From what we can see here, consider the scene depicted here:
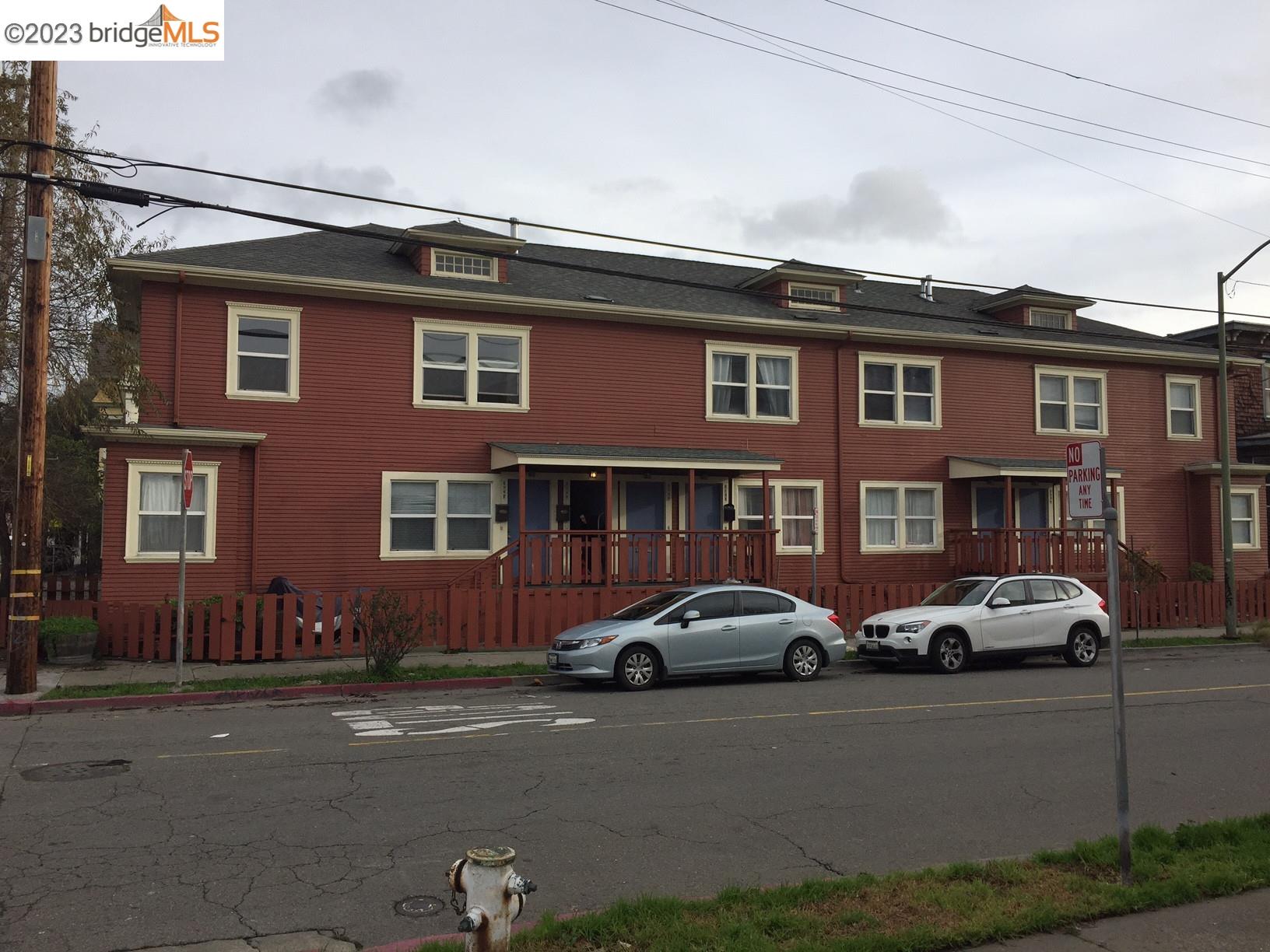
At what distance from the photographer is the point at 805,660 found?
1530 cm

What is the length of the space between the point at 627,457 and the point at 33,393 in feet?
33.9

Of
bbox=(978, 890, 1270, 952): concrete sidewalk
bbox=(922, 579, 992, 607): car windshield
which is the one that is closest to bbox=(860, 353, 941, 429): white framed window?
bbox=(922, 579, 992, 607): car windshield

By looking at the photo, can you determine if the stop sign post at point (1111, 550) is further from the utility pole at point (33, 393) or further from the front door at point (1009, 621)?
the utility pole at point (33, 393)

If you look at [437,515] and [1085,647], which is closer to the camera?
[1085,647]

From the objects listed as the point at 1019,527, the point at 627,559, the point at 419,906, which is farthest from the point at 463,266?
the point at 419,906

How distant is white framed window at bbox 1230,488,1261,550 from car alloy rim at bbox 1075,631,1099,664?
13220 millimetres

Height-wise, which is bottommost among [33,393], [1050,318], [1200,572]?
[1200,572]

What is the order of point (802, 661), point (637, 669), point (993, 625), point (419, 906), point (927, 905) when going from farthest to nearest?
point (993, 625), point (802, 661), point (637, 669), point (419, 906), point (927, 905)

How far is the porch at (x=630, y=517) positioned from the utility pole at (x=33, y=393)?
23.9 feet

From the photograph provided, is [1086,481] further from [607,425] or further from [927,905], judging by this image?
[607,425]

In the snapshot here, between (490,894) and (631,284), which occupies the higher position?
(631,284)

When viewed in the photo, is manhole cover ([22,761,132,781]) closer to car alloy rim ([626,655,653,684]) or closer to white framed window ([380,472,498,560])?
car alloy rim ([626,655,653,684])

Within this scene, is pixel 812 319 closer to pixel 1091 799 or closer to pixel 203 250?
pixel 203 250

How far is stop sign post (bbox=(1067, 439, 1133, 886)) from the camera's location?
5.64 metres
